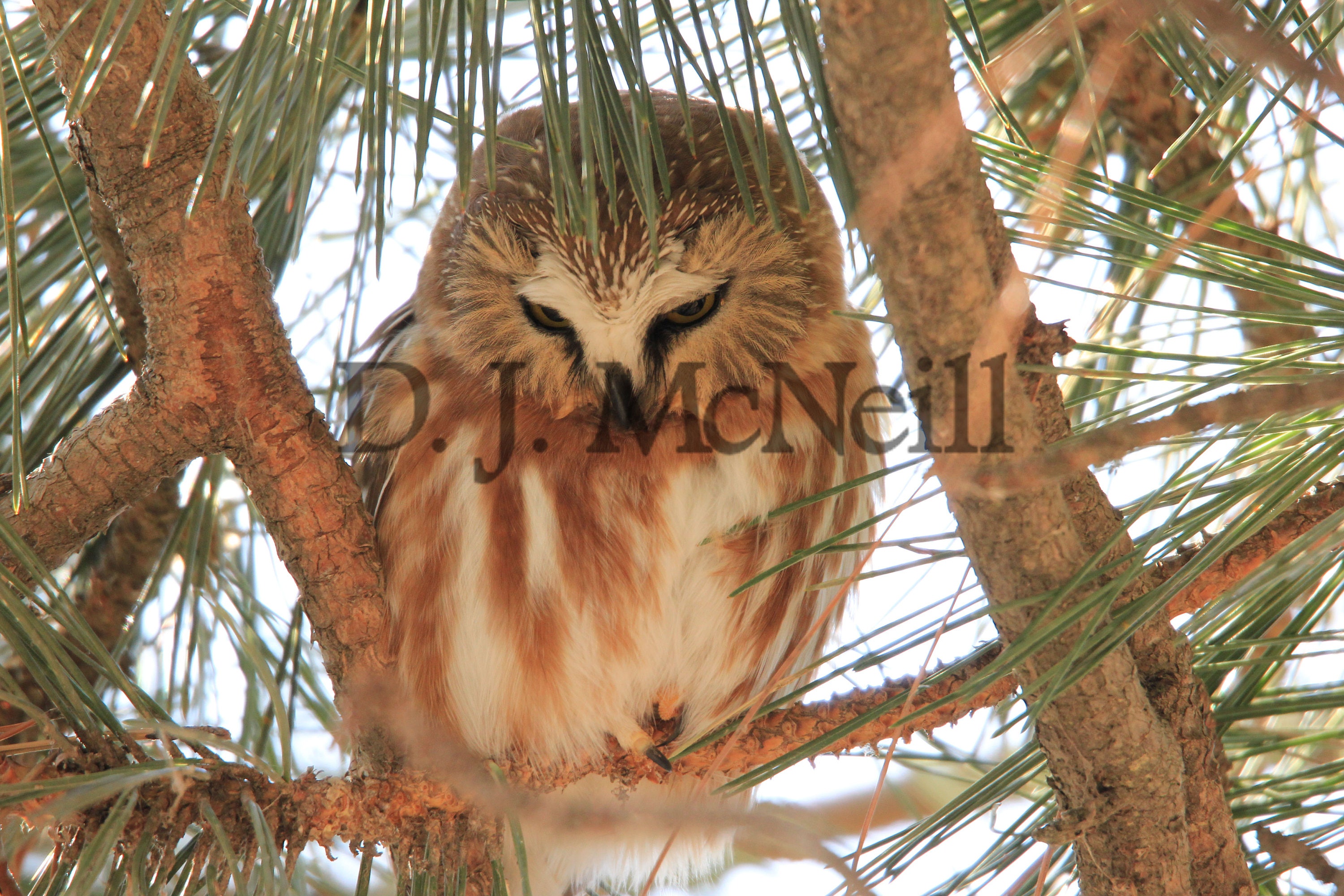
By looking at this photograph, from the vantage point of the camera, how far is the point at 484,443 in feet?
6.62

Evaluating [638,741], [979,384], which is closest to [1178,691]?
[979,384]

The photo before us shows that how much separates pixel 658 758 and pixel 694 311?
788 mm

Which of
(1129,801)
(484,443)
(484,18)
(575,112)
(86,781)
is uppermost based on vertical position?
(575,112)

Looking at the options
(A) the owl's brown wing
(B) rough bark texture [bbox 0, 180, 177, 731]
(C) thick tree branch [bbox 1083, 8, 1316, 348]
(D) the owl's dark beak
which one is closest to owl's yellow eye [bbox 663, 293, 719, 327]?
(D) the owl's dark beak

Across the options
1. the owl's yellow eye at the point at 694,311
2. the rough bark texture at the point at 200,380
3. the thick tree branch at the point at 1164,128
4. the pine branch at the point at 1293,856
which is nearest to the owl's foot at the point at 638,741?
the rough bark texture at the point at 200,380

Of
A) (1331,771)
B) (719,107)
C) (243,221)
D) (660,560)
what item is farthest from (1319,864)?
(243,221)

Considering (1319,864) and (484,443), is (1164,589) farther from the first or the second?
(484,443)

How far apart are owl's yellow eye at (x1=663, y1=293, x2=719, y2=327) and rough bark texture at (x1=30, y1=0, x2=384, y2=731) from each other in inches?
26.7

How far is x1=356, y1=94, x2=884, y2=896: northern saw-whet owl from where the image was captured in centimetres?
196

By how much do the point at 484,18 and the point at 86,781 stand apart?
2.78ft

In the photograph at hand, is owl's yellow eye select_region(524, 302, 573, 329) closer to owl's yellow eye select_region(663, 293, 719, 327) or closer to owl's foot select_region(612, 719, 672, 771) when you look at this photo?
owl's yellow eye select_region(663, 293, 719, 327)

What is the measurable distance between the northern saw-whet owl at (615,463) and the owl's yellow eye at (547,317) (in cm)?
1

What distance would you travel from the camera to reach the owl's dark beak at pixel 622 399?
1.99 meters

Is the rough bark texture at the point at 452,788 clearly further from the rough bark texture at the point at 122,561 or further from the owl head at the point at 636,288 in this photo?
the rough bark texture at the point at 122,561
